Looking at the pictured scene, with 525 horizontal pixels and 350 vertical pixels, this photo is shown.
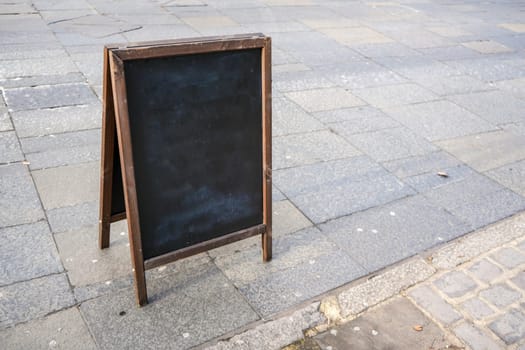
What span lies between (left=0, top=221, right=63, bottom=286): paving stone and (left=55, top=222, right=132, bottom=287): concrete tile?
0.07m

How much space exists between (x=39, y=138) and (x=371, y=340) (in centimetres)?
367

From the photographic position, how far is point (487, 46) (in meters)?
9.79

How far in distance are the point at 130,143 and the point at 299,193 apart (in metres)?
2.08

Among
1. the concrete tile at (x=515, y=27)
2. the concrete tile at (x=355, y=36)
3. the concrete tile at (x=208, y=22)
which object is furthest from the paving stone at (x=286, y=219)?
the concrete tile at (x=515, y=27)

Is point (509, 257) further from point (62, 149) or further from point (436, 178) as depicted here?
point (62, 149)

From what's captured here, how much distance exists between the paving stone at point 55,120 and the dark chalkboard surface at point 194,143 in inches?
102

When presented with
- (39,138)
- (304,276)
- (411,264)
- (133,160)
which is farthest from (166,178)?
(39,138)

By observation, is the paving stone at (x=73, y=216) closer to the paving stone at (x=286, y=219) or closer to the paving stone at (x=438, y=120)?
the paving stone at (x=286, y=219)

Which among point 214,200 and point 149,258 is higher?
point 214,200

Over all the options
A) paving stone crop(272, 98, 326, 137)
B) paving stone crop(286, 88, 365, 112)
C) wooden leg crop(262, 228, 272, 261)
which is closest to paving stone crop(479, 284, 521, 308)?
wooden leg crop(262, 228, 272, 261)

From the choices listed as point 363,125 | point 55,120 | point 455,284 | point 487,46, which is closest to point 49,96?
point 55,120

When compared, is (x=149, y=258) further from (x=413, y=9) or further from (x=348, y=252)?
(x=413, y=9)

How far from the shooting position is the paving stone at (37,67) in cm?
683

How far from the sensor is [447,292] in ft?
12.9
